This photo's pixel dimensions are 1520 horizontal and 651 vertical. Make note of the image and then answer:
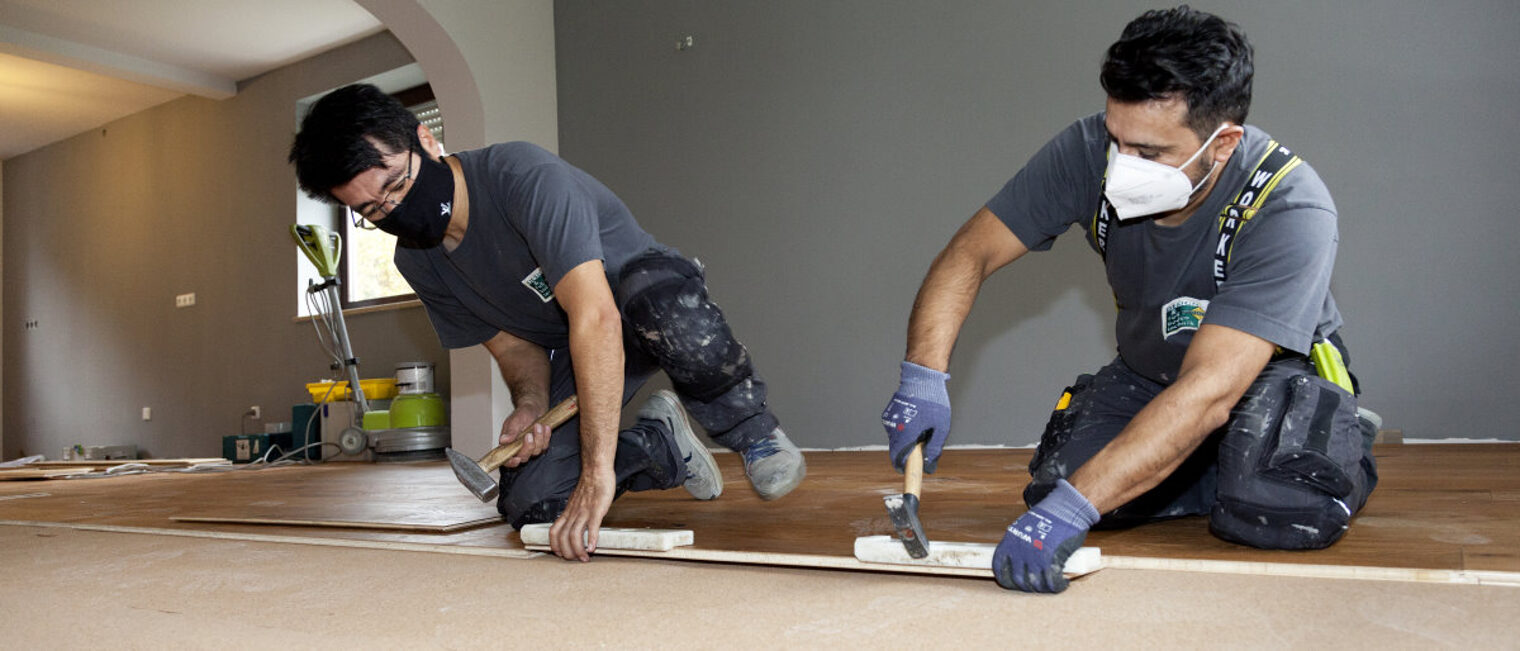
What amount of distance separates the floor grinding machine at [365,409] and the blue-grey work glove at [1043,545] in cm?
486

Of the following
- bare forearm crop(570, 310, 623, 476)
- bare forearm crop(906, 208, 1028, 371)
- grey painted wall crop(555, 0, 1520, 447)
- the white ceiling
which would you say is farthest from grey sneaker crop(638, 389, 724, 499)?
the white ceiling

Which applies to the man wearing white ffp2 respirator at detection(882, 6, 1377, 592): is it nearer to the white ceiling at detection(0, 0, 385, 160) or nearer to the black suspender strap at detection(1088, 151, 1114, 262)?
the black suspender strap at detection(1088, 151, 1114, 262)

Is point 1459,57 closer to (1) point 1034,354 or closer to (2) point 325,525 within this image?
(1) point 1034,354

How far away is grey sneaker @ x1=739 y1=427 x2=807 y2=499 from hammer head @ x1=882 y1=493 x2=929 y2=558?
72 cm

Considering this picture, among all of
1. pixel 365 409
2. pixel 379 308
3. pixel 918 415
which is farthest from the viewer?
pixel 379 308

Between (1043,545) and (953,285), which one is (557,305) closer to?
(953,285)

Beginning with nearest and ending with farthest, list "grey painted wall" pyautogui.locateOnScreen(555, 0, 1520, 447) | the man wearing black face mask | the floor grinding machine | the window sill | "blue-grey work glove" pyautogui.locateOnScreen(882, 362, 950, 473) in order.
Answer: "blue-grey work glove" pyautogui.locateOnScreen(882, 362, 950, 473) → the man wearing black face mask → "grey painted wall" pyautogui.locateOnScreen(555, 0, 1520, 447) → the floor grinding machine → the window sill

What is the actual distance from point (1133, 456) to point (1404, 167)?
284 cm

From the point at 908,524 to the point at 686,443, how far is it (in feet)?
3.23

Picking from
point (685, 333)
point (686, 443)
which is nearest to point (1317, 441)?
point (685, 333)

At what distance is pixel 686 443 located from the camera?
2184mm

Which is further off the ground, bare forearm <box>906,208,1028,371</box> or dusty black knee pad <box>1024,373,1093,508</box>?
bare forearm <box>906,208,1028,371</box>

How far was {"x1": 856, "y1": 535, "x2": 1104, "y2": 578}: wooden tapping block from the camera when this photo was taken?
4.08 ft

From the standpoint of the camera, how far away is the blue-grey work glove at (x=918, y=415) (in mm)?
1505
